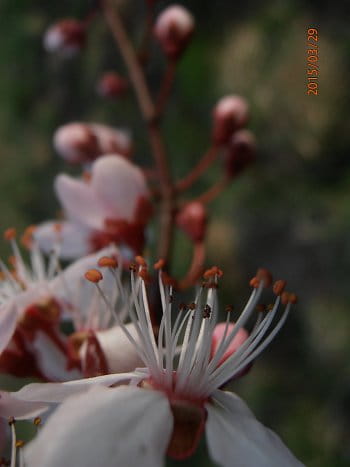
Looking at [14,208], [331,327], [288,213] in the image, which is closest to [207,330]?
[331,327]

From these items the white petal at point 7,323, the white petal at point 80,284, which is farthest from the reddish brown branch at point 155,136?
the white petal at point 7,323

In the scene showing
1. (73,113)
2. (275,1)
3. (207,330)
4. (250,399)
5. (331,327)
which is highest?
(275,1)

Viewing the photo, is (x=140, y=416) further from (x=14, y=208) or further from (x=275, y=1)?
(x=14, y=208)

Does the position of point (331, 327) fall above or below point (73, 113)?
below

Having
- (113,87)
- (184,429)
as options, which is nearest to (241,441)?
(184,429)

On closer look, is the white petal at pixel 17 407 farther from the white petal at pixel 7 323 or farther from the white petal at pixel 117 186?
the white petal at pixel 117 186

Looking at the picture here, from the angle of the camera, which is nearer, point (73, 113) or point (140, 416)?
point (140, 416)

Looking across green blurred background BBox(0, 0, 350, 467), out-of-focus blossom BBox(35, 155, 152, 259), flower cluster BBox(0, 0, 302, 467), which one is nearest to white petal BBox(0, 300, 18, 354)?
flower cluster BBox(0, 0, 302, 467)

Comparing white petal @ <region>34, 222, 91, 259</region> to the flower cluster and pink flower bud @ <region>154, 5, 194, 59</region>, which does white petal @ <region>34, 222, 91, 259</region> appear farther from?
pink flower bud @ <region>154, 5, 194, 59</region>
